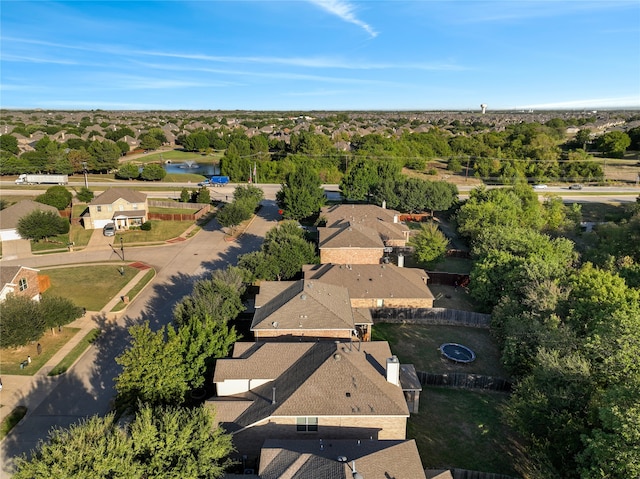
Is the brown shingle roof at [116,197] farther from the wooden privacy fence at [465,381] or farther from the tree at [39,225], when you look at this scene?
the wooden privacy fence at [465,381]

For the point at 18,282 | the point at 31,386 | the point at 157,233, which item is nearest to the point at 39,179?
the point at 157,233

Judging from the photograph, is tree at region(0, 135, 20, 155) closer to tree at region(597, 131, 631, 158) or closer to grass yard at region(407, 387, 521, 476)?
grass yard at region(407, 387, 521, 476)

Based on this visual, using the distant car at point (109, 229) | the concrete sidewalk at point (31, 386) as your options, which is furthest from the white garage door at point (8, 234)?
the concrete sidewalk at point (31, 386)

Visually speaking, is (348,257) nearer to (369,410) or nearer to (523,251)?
(523,251)

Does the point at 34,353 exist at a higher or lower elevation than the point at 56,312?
lower

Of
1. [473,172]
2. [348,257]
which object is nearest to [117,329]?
[348,257]

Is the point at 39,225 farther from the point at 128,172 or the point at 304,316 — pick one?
the point at 304,316

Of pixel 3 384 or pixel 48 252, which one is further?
pixel 48 252
